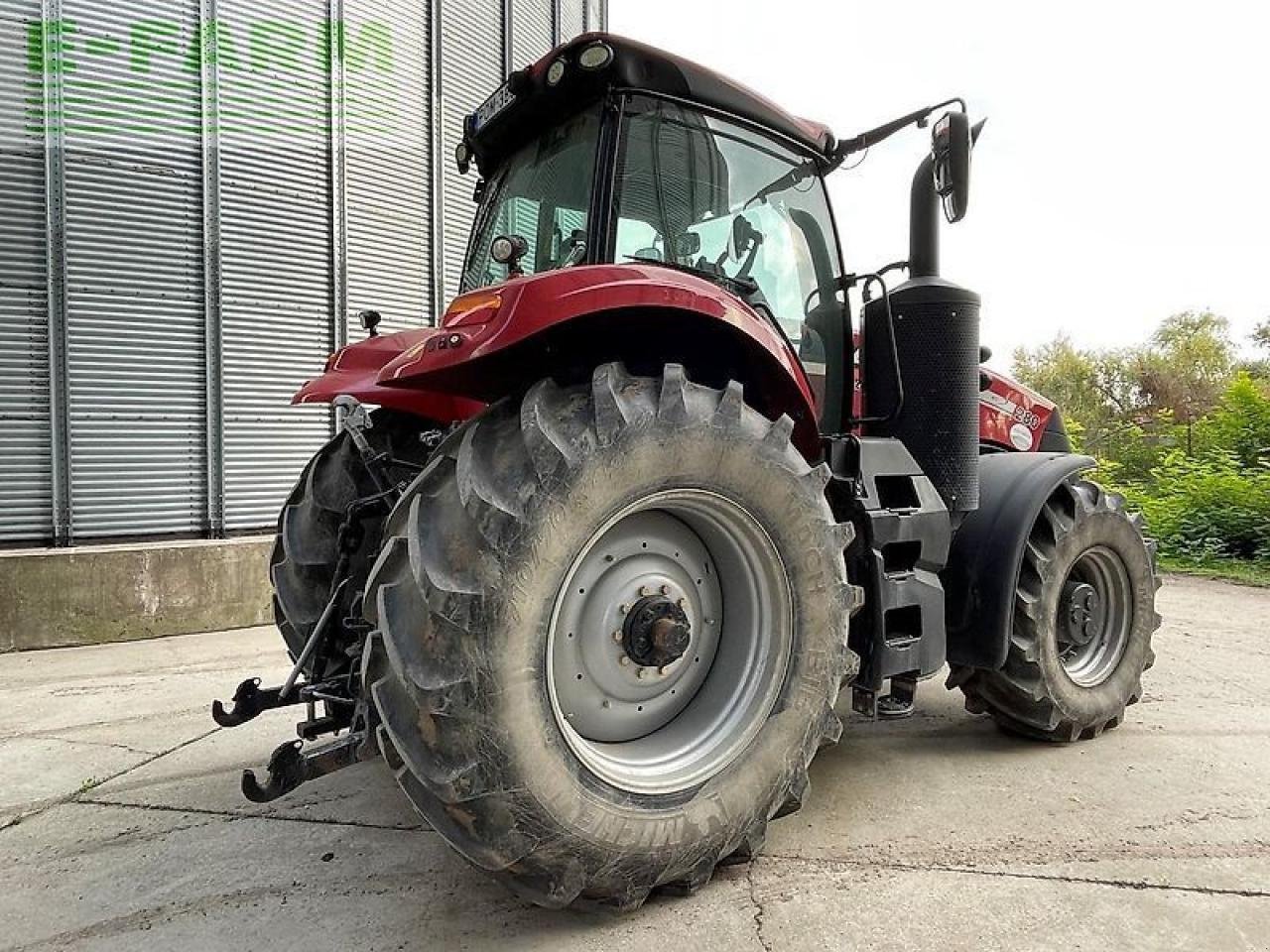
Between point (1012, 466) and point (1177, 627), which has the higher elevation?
point (1012, 466)

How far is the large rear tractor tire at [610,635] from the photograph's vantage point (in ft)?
6.33

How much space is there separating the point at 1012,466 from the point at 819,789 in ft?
5.30

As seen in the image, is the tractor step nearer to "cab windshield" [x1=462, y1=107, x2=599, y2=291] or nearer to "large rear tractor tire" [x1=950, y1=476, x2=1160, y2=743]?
"large rear tractor tire" [x1=950, y1=476, x2=1160, y2=743]

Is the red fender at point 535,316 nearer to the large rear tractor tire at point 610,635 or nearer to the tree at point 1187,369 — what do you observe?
the large rear tractor tire at point 610,635

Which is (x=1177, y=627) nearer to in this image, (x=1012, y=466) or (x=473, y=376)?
(x=1012, y=466)

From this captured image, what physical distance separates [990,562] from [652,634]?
1.68 metres

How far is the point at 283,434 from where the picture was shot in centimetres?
734

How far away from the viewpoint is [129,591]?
20.6ft

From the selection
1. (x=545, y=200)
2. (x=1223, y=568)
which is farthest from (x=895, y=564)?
(x=1223, y=568)

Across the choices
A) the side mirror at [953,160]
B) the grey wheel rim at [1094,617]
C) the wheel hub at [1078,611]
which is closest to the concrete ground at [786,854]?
the grey wheel rim at [1094,617]

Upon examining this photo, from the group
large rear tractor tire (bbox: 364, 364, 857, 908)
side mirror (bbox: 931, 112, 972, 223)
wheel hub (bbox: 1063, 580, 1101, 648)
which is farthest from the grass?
large rear tractor tire (bbox: 364, 364, 857, 908)

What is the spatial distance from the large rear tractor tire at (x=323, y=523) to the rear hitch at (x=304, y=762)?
3.06ft

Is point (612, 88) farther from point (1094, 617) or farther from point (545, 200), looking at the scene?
point (1094, 617)

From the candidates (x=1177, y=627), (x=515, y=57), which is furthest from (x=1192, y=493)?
(x=515, y=57)
